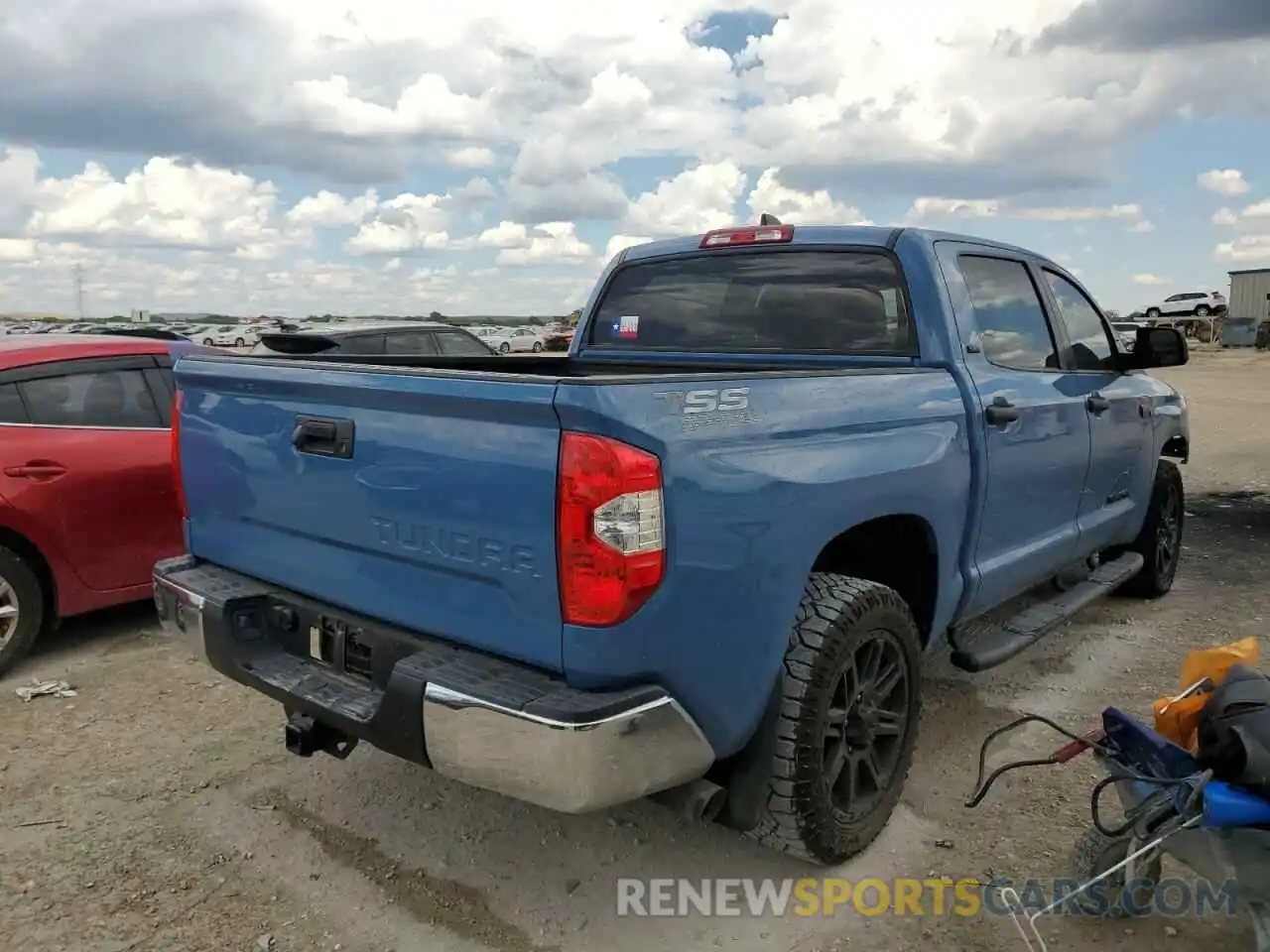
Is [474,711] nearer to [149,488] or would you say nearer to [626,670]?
[626,670]

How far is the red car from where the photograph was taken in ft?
15.4

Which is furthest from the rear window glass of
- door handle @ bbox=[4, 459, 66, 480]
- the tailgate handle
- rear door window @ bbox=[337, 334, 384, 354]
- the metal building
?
the metal building

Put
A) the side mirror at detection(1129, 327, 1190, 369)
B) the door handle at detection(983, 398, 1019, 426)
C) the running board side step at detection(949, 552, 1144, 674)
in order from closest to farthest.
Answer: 1. the door handle at detection(983, 398, 1019, 426)
2. the running board side step at detection(949, 552, 1144, 674)
3. the side mirror at detection(1129, 327, 1190, 369)

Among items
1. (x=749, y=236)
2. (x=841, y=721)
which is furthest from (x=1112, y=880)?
(x=749, y=236)

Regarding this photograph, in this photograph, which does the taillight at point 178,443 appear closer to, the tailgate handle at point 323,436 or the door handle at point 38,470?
the tailgate handle at point 323,436

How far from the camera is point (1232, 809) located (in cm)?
231

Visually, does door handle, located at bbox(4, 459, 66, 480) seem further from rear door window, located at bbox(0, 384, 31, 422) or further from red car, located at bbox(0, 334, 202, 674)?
rear door window, located at bbox(0, 384, 31, 422)

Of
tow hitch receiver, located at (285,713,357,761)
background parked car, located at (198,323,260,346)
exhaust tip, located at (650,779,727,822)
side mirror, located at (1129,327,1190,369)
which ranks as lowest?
exhaust tip, located at (650,779,727,822)

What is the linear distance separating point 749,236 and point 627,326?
73 cm

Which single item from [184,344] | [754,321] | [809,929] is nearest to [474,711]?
[809,929]

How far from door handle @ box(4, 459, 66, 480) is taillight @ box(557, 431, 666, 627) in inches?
140

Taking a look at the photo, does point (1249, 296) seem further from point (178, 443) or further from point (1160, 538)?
point (178, 443)

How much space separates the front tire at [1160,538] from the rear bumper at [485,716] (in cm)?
416

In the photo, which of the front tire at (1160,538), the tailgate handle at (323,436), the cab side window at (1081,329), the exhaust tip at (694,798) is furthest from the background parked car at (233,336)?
the exhaust tip at (694,798)
